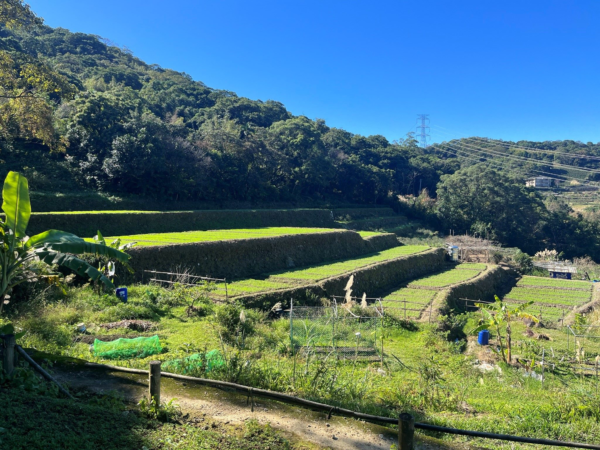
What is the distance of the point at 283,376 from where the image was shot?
6328mm

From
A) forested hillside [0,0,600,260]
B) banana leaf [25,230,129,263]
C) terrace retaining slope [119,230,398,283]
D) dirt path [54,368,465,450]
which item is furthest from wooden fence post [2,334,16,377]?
forested hillside [0,0,600,260]

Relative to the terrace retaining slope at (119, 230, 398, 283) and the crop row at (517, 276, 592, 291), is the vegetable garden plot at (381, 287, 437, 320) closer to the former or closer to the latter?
the terrace retaining slope at (119, 230, 398, 283)

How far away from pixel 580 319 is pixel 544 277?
15953 millimetres

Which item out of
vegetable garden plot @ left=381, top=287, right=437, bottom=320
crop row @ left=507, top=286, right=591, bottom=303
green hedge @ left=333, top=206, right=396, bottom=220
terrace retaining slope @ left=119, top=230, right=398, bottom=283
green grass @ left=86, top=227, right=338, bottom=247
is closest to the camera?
terrace retaining slope @ left=119, top=230, right=398, bottom=283

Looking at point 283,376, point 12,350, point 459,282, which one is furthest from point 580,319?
point 12,350

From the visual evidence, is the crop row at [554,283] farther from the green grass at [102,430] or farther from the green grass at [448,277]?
the green grass at [102,430]

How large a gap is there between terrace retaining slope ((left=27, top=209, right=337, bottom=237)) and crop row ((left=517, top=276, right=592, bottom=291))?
17.1 metres

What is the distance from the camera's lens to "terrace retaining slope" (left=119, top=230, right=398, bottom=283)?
15.9 m

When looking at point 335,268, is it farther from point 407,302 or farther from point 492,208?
point 492,208

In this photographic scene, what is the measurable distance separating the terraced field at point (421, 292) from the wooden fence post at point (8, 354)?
43.4ft

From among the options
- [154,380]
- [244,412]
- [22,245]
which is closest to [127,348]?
[22,245]

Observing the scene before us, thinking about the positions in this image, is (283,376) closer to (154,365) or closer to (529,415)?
(154,365)

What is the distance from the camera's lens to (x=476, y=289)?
24609 millimetres

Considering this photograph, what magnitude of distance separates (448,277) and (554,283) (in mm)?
8256
